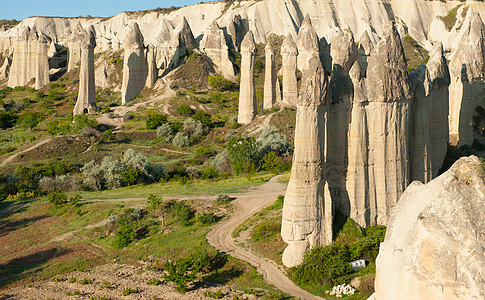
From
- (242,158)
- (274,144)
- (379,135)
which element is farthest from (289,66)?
(379,135)

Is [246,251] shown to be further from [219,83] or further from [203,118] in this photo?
[219,83]

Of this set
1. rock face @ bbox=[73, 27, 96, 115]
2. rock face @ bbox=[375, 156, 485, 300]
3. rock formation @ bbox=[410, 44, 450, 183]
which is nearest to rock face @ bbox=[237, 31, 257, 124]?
rock face @ bbox=[73, 27, 96, 115]

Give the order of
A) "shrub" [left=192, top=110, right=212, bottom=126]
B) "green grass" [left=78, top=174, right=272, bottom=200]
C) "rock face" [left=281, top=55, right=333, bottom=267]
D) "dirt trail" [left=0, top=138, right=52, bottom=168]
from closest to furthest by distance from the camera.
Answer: "rock face" [left=281, top=55, right=333, bottom=267]
"green grass" [left=78, top=174, right=272, bottom=200]
"dirt trail" [left=0, top=138, right=52, bottom=168]
"shrub" [left=192, top=110, right=212, bottom=126]

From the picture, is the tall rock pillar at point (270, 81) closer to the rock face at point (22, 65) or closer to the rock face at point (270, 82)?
the rock face at point (270, 82)

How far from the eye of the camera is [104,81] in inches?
3440

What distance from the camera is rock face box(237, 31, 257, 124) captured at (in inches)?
2325

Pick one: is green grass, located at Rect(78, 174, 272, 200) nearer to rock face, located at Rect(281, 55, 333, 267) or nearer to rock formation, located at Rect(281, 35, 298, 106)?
rock face, located at Rect(281, 55, 333, 267)

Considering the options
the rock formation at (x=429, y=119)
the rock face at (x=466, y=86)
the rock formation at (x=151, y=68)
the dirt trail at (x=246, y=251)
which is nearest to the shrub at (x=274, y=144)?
the dirt trail at (x=246, y=251)

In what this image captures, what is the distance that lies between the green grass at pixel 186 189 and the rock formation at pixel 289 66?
17.8 m

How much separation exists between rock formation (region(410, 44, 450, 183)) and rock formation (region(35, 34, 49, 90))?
67.4 metres

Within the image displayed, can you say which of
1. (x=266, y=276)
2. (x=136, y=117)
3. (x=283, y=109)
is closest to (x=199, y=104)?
(x=136, y=117)

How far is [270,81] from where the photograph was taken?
60.3 m

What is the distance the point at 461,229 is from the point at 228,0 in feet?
344

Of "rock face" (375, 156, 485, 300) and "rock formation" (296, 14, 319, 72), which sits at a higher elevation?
A: "rock formation" (296, 14, 319, 72)
